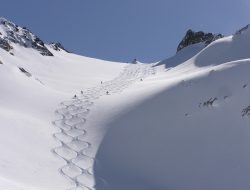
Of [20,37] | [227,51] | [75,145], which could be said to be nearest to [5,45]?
[20,37]

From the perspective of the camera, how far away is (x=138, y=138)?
1783cm

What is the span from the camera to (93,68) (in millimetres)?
50031

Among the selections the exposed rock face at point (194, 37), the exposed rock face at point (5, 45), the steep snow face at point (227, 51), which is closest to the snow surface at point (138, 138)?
the steep snow face at point (227, 51)

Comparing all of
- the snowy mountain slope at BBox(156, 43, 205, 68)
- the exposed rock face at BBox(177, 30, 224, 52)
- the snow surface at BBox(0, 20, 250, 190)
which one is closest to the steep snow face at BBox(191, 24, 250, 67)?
the snowy mountain slope at BBox(156, 43, 205, 68)

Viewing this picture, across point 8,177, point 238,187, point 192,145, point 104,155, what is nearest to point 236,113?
point 192,145

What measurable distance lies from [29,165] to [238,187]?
19.2 feet

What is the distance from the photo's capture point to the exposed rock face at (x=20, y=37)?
50.8m

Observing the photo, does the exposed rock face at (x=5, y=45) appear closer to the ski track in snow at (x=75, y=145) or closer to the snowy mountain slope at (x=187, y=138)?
the ski track in snow at (x=75, y=145)

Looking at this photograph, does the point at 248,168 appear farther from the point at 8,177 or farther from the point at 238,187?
the point at 8,177

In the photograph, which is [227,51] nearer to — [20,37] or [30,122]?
[30,122]

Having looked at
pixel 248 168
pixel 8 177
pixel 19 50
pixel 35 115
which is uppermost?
pixel 19 50

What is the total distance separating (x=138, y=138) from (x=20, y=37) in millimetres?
37595

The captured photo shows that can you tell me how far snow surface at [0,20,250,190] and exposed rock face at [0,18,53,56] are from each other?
26.7 meters

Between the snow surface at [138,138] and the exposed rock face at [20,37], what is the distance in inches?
1052
